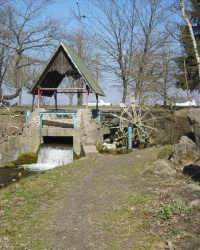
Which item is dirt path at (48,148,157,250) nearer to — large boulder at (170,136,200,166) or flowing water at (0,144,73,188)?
large boulder at (170,136,200,166)

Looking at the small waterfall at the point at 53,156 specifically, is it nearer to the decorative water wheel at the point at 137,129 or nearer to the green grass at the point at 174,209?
the decorative water wheel at the point at 137,129

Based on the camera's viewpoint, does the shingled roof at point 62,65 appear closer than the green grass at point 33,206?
No

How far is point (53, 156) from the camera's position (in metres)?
17.1

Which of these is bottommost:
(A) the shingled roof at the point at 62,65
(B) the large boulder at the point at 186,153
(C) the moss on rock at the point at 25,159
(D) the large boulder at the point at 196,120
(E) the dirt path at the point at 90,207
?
(C) the moss on rock at the point at 25,159

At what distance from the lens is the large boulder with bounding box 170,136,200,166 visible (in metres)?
10.4

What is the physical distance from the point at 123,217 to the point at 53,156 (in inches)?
441

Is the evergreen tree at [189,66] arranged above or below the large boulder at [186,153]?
above

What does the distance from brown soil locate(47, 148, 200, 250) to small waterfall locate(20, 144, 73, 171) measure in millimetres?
7175

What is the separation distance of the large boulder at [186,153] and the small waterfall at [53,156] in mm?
7400

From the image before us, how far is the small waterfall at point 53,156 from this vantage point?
16859mm

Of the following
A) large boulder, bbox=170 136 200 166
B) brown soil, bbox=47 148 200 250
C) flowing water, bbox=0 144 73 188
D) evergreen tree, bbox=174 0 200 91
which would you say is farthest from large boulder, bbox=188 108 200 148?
evergreen tree, bbox=174 0 200 91

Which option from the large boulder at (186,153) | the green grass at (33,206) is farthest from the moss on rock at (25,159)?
the large boulder at (186,153)

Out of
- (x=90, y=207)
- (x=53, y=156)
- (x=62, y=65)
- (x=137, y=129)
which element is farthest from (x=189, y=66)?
(x=90, y=207)

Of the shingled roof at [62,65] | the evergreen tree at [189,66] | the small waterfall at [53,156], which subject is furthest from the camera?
the evergreen tree at [189,66]
